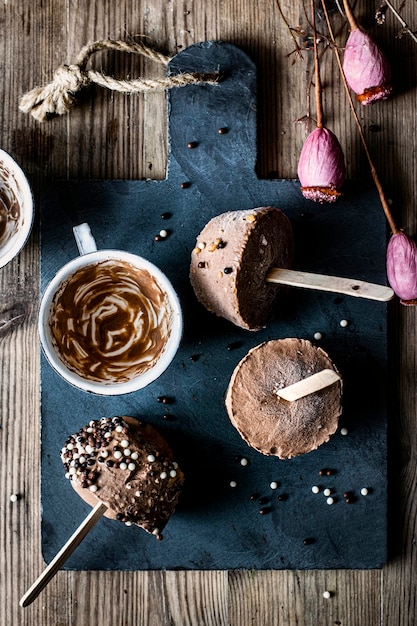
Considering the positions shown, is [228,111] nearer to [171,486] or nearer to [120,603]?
[171,486]

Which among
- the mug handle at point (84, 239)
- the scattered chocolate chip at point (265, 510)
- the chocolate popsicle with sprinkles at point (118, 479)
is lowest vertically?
the scattered chocolate chip at point (265, 510)

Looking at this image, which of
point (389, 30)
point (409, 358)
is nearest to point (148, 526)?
point (409, 358)

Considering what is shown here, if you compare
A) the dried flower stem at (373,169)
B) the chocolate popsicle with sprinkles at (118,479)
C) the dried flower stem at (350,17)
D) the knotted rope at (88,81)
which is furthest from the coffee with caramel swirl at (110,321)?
the dried flower stem at (350,17)

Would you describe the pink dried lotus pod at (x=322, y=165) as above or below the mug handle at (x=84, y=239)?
above

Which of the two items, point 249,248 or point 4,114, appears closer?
point 249,248

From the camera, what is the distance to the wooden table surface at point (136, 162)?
1292mm

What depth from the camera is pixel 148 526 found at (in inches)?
46.3

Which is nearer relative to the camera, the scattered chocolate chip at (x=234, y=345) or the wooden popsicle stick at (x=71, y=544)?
the wooden popsicle stick at (x=71, y=544)

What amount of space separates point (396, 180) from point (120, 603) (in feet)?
3.10

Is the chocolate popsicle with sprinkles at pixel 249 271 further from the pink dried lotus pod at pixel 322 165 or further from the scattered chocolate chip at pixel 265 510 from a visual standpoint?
the scattered chocolate chip at pixel 265 510

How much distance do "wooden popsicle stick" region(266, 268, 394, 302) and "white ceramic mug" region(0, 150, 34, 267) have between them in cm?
43

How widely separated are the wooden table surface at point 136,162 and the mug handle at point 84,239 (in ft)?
0.37

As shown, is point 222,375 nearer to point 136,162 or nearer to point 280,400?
point 280,400

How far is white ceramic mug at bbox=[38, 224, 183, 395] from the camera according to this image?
116 cm
